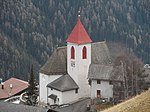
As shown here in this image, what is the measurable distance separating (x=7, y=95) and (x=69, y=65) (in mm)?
21177

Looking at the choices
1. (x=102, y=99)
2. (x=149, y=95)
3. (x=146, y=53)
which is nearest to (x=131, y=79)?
(x=102, y=99)

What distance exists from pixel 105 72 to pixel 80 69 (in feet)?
17.9

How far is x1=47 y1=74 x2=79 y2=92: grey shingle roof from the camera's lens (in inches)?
2224

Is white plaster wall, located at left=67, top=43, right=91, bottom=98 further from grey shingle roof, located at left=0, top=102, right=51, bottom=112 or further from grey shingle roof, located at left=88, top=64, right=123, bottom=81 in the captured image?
grey shingle roof, located at left=0, top=102, right=51, bottom=112

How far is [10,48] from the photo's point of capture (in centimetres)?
19425

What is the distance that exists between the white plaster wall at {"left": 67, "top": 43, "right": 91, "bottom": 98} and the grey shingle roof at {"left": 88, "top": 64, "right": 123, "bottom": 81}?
2.38 metres

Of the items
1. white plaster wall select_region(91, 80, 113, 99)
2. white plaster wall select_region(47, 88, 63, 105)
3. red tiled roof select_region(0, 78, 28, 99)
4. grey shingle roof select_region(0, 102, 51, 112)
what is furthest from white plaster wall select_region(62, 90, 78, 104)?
red tiled roof select_region(0, 78, 28, 99)

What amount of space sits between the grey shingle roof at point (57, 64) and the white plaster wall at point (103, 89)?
565 centimetres

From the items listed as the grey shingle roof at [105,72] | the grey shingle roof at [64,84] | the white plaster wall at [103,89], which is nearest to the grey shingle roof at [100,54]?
the grey shingle roof at [105,72]

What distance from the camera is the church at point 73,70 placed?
5669 centimetres

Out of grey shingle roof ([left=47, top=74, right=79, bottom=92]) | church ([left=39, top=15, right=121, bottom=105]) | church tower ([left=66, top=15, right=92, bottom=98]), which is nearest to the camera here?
grey shingle roof ([left=47, top=74, right=79, bottom=92])

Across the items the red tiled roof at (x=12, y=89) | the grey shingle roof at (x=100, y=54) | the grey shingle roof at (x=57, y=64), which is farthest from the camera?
the red tiled roof at (x=12, y=89)

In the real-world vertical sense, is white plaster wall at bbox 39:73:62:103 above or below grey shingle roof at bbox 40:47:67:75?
below

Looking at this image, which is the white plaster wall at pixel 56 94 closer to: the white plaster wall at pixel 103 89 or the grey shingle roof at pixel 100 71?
the white plaster wall at pixel 103 89
